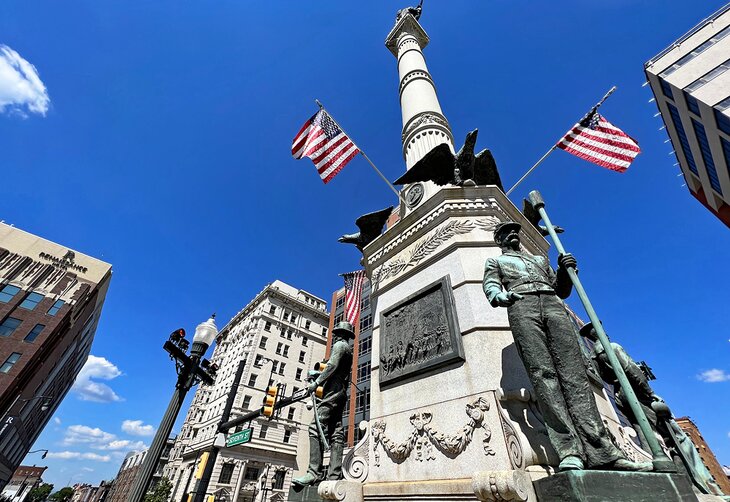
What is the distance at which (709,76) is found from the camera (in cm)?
2459

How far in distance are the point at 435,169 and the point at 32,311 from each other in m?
56.1

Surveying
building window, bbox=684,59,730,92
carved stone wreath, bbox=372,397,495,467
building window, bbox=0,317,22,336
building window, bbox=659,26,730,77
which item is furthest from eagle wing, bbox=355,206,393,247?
building window, bbox=0,317,22,336

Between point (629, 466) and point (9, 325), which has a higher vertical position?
point (9, 325)

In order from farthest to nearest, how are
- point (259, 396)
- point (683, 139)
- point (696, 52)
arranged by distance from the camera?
point (259, 396) < point (683, 139) < point (696, 52)

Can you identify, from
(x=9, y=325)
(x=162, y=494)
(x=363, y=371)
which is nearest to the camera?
(x=363, y=371)

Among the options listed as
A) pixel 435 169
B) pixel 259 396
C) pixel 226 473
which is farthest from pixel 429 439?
pixel 259 396

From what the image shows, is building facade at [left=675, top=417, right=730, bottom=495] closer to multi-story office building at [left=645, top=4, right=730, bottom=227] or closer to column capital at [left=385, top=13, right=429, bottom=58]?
multi-story office building at [left=645, top=4, right=730, bottom=227]

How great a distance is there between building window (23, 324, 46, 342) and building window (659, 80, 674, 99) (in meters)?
72.3

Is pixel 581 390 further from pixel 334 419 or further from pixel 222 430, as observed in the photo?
pixel 222 430

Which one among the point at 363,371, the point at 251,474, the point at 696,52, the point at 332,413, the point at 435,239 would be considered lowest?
the point at 332,413

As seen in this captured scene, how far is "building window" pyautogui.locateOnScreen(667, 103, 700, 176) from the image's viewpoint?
2935 cm

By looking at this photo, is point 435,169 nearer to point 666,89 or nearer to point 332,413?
point 332,413

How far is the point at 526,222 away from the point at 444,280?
2877 mm

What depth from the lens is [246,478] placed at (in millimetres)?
37594
